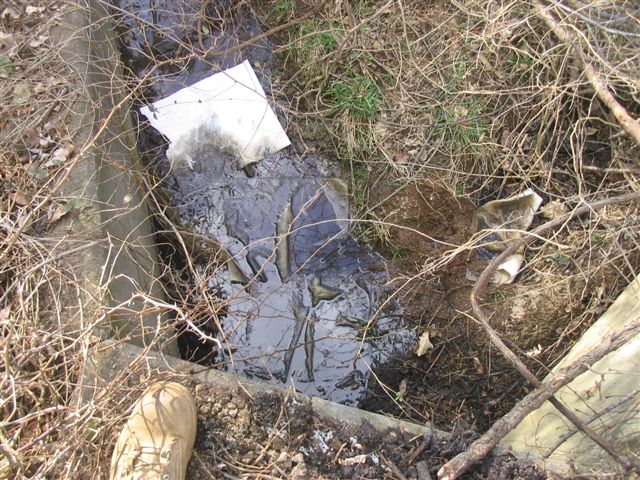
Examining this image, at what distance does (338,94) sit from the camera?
273 cm

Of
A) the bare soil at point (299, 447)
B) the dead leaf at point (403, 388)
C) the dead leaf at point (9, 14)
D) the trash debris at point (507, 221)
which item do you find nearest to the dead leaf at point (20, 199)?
the dead leaf at point (9, 14)

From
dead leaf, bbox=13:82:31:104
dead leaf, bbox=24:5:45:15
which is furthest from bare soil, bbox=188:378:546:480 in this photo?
dead leaf, bbox=24:5:45:15

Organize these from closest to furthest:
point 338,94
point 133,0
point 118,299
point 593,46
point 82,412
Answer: point 82,412
point 118,299
point 593,46
point 338,94
point 133,0

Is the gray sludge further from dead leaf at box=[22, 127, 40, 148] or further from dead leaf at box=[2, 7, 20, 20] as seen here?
dead leaf at box=[2, 7, 20, 20]

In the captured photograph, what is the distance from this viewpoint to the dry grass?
2.32 metres

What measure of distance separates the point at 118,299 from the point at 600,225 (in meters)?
2.33

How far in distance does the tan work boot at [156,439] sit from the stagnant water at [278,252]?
58 cm

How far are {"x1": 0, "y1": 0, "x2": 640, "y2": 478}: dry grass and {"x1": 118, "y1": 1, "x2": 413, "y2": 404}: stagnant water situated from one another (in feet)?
0.33

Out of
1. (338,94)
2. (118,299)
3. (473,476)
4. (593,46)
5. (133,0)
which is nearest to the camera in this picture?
(473,476)

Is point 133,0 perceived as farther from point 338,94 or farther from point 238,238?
point 238,238

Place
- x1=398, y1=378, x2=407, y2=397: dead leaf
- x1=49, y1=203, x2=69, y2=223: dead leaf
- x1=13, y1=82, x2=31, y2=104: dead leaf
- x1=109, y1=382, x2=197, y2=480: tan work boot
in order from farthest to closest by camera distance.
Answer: x1=398, y1=378, x2=407, y2=397: dead leaf
x1=13, y1=82, x2=31, y2=104: dead leaf
x1=49, y1=203, x2=69, y2=223: dead leaf
x1=109, y1=382, x2=197, y2=480: tan work boot

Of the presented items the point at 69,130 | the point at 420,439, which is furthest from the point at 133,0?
the point at 420,439

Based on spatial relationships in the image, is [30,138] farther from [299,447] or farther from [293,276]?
[299,447]

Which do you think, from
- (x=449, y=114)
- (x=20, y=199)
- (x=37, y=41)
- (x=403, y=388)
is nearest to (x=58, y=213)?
(x=20, y=199)
